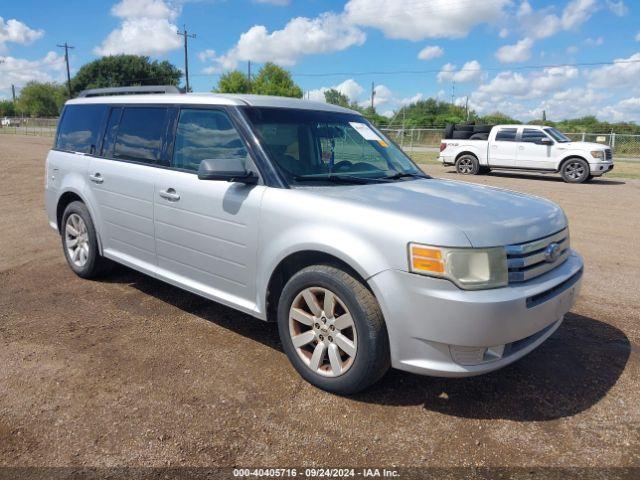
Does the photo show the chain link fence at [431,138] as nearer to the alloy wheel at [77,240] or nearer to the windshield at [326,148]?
the alloy wheel at [77,240]

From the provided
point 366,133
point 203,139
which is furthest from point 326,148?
point 203,139

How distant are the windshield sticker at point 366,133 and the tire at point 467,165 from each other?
592 inches

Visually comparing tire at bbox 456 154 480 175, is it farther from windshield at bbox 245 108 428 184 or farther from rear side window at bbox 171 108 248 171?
rear side window at bbox 171 108 248 171

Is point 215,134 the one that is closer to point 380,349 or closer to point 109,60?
point 380,349

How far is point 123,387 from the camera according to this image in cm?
338

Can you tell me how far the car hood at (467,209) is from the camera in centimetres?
294

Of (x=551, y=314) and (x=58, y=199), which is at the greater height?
(x=58, y=199)

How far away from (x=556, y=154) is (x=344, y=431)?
16474 mm

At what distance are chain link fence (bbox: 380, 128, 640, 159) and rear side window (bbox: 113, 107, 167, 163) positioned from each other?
23340 millimetres

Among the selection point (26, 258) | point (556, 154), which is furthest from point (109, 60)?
point (26, 258)

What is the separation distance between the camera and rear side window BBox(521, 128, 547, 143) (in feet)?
57.3

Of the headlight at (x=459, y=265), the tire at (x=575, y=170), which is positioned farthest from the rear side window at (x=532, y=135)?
the headlight at (x=459, y=265)

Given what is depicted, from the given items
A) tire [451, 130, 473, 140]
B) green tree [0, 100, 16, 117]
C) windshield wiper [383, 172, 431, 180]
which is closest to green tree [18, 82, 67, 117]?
green tree [0, 100, 16, 117]

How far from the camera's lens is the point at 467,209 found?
3266 mm
